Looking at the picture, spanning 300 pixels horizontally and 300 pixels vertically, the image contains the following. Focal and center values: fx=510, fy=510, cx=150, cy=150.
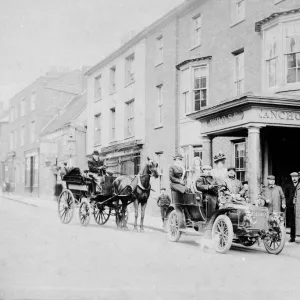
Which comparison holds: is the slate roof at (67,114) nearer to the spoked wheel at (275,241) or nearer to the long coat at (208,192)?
the long coat at (208,192)

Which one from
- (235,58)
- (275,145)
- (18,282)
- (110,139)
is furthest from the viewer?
(110,139)

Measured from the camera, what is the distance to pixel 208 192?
33.6 feet

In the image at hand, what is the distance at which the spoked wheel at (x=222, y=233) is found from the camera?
936cm

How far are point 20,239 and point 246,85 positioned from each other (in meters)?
8.68

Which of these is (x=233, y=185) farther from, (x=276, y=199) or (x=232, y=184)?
(x=276, y=199)

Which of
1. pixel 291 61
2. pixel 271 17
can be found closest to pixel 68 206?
pixel 291 61

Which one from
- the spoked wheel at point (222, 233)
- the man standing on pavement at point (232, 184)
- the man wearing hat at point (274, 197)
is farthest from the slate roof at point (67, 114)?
the spoked wheel at point (222, 233)

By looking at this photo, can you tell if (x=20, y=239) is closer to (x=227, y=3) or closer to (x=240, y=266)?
(x=240, y=266)

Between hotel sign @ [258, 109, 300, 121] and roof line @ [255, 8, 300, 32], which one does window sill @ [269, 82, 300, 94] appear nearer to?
hotel sign @ [258, 109, 300, 121]

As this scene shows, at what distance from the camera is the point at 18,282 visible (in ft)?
20.0

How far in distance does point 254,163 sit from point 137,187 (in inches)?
125

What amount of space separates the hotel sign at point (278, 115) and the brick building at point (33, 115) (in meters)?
24.7

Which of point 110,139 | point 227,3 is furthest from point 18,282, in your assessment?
point 110,139

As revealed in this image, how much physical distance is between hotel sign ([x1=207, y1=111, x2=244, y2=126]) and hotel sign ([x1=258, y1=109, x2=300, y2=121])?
0.53 metres
